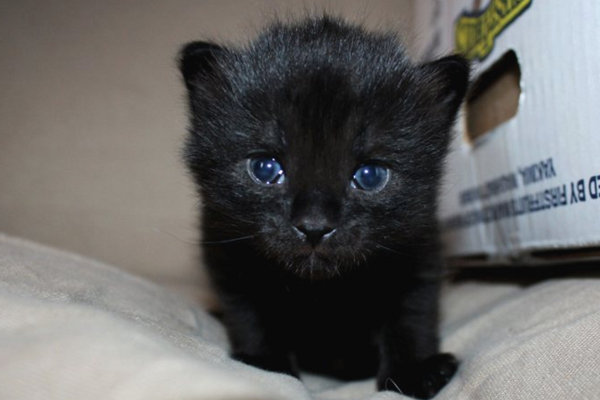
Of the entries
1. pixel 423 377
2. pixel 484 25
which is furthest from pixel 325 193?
pixel 484 25

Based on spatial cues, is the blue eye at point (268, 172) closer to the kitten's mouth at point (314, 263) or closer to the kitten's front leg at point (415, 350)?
the kitten's mouth at point (314, 263)

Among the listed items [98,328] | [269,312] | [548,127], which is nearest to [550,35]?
[548,127]

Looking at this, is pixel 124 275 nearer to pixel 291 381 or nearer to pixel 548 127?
pixel 291 381

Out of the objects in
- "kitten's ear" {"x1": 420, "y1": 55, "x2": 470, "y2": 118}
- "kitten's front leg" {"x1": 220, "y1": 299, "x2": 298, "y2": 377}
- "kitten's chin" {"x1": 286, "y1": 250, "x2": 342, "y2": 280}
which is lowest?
"kitten's front leg" {"x1": 220, "y1": 299, "x2": 298, "y2": 377}

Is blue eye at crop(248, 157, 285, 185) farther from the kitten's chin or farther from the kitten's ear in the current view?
the kitten's ear

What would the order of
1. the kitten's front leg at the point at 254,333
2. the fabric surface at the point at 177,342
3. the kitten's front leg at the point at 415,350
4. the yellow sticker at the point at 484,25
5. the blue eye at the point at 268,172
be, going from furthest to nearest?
the yellow sticker at the point at 484,25 < the kitten's front leg at the point at 254,333 < the kitten's front leg at the point at 415,350 < the blue eye at the point at 268,172 < the fabric surface at the point at 177,342

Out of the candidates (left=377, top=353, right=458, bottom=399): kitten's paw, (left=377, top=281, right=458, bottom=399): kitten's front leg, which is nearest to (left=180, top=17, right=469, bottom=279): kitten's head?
(left=377, top=281, right=458, bottom=399): kitten's front leg

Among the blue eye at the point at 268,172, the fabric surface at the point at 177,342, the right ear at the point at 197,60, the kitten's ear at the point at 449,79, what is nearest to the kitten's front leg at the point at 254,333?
the fabric surface at the point at 177,342
